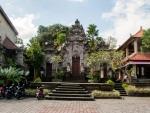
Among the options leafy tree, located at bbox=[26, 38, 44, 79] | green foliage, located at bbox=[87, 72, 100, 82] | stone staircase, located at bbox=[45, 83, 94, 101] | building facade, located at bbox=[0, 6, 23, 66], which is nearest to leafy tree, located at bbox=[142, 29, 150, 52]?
green foliage, located at bbox=[87, 72, 100, 82]

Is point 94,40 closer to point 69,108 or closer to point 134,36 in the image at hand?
point 134,36

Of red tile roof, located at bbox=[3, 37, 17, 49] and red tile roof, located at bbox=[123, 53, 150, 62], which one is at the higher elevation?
red tile roof, located at bbox=[3, 37, 17, 49]

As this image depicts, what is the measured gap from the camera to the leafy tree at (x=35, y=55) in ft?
117

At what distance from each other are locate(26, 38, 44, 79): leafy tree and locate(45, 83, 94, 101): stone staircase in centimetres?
1113

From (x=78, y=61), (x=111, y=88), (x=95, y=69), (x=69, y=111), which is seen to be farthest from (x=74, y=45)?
(x=69, y=111)

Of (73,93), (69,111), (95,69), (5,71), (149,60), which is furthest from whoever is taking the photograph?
(95,69)

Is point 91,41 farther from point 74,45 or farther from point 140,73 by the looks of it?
point 140,73

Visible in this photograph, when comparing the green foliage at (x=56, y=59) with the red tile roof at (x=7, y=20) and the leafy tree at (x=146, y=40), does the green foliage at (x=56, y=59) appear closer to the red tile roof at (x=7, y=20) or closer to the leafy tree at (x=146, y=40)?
the red tile roof at (x=7, y=20)

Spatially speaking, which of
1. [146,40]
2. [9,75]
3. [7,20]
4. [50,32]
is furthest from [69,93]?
[50,32]

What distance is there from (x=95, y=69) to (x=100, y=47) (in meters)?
4.92

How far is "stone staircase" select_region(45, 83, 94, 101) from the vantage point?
71.5 ft

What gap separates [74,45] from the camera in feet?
119

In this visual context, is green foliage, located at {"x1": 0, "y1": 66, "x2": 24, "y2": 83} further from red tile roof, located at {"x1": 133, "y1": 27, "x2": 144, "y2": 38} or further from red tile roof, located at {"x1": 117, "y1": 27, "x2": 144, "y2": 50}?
red tile roof, located at {"x1": 133, "y1": 27, "x2": 144, "y2": 38}

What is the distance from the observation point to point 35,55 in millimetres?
35594
